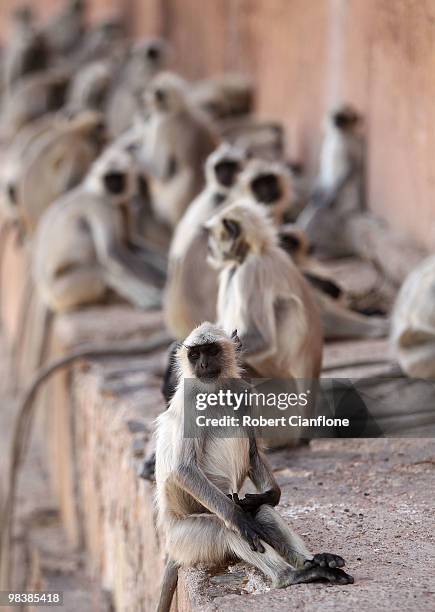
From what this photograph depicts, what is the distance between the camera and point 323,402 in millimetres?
4102

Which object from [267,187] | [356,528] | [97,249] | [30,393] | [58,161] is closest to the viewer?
[356,528]

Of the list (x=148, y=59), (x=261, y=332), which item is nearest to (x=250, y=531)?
(x=261, y=332)

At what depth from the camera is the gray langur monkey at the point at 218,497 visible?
2.84 metres

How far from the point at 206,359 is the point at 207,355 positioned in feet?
0.03

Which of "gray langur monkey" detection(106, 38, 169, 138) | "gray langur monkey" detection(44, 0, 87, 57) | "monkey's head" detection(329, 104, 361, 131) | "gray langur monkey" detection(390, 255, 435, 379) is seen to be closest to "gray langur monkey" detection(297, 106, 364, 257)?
"monkey's head" detection(329, 104, 361, 131)

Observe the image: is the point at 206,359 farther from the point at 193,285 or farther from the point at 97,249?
the point at 97,249

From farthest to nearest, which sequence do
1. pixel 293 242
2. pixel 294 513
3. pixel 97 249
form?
pixel 97 249
pixel 293 242
pixel 294 513

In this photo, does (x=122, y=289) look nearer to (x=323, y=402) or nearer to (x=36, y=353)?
(x=36, y=353)

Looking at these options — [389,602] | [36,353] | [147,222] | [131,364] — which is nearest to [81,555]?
[131,364]

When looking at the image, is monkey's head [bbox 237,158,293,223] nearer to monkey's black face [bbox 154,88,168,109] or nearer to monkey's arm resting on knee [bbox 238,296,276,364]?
monkey's arm resting on knee [bbox 238,296,276,364]

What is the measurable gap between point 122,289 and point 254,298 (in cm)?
348

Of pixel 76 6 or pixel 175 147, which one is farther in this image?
pixel 76 6

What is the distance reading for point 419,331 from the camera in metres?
4.48

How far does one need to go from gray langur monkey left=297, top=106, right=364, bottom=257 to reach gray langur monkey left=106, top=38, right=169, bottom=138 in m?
3.59
